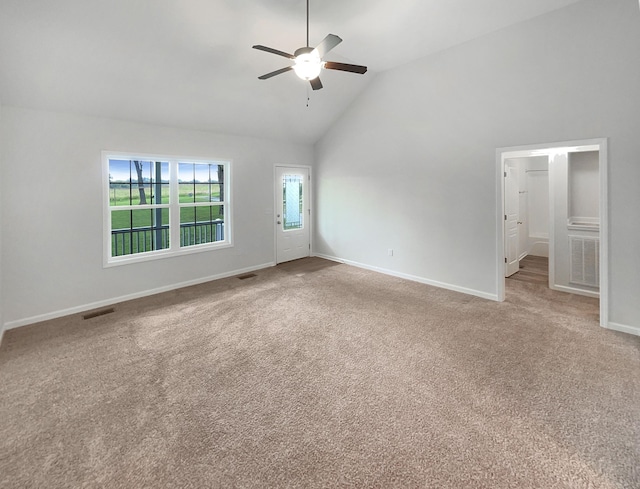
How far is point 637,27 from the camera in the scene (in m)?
3.09

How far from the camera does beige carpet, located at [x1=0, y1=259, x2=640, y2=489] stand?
1706 mm

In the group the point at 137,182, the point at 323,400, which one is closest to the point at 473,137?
the point at 323,400

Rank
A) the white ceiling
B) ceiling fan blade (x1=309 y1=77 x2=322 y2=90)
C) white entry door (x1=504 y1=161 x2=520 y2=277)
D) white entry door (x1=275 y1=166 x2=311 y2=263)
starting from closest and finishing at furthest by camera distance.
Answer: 1. the white ceiling
2. ceiling fan blade (x1=309 y1=77 x2=322 y2=90)
3. white entry door (x1=504 y1=161 x2=520 y2=277)
4. white entry door (x1=275 y1=166 x2=311 y2=263)

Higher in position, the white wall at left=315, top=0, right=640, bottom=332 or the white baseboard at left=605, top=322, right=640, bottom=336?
the white wall at left=315, top=0, right=640, bottom=332

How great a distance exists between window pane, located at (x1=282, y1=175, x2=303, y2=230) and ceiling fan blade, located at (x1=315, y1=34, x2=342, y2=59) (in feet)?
13.6

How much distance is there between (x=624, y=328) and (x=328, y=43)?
14.3 ft

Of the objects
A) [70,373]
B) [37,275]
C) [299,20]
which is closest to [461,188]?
[299,20]

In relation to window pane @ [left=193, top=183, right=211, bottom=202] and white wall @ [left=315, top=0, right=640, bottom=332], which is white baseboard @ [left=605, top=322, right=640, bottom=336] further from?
window pane @ [left=193, top=183, right=211, bottom=202]

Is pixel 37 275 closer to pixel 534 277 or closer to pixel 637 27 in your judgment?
pixel 637 27

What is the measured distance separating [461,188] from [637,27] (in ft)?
7.68

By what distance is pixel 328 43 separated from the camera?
2521 millimetres

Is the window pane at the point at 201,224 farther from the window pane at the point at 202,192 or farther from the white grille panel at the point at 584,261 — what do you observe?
the white grille panel at the point at 584,261

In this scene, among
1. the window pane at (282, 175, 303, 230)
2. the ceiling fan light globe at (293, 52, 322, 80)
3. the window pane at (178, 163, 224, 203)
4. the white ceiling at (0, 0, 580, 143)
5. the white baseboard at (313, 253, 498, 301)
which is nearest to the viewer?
the ceiling fan light globe at (293, 52, 322, 80)

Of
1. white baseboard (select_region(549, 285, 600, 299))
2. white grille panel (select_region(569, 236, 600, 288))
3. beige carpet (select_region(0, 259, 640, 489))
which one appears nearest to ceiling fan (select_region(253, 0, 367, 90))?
beige carpet (select_region(0, 259, 640, 489))
